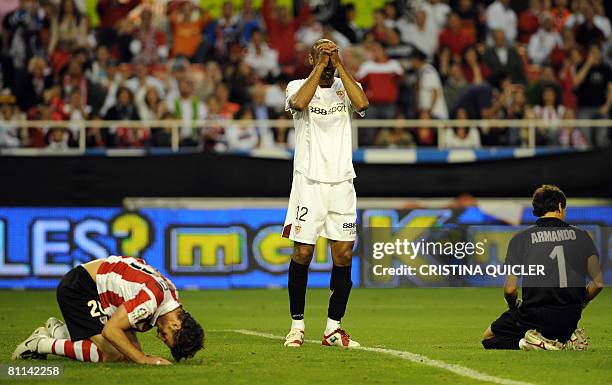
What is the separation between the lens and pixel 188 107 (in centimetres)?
2025

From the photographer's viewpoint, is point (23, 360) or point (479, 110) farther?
point (479, 110)

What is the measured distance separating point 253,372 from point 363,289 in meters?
9.12

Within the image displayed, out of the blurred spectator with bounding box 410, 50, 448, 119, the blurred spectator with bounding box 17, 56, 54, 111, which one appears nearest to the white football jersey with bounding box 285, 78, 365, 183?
the blurred spectator with bounding box 410, 50, 448, 119

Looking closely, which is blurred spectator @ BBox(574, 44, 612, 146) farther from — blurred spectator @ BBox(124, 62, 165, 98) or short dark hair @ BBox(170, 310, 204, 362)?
short dark hair @ BBox(170, 310, 204, 362)

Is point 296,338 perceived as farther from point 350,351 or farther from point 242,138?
point 242,138

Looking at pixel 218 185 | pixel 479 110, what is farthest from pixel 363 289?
pixel 479 110

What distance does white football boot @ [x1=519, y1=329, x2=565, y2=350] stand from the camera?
10.0 meters

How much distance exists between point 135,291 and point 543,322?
3092 millimetres

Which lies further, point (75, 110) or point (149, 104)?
point (149, 104)

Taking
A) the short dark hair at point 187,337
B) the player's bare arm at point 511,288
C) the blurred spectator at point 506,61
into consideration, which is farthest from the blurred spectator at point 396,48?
the short dark hair at point 187,337

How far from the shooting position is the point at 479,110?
20438 millimetres

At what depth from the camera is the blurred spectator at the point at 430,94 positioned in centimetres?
2039

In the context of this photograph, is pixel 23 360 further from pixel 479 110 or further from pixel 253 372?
pixel 479 110

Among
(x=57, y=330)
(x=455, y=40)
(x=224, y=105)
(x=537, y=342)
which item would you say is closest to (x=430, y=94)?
(x=455, y=40)
